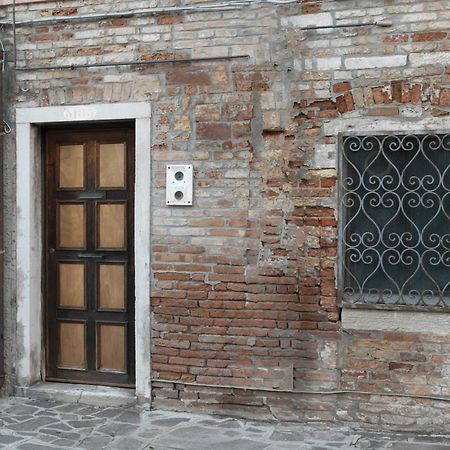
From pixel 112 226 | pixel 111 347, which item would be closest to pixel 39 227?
pixel 112 226

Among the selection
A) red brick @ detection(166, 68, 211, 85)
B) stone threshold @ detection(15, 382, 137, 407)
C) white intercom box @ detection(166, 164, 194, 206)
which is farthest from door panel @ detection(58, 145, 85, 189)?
stone threshold @ detection(15, 382, 137, 407)

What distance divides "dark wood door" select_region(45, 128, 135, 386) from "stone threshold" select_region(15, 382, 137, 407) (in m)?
0.10

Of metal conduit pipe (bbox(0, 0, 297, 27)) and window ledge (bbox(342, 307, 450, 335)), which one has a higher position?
metal conduit pipe (bbox(0, 0, 297, 27))

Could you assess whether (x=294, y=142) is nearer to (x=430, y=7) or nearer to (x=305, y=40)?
(x=305, y=40)

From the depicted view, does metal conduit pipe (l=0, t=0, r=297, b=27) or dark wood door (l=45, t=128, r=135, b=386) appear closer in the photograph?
metal conduit pipe (l=0, t=0, r=297, b=27)

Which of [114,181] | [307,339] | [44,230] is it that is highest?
[114,181]

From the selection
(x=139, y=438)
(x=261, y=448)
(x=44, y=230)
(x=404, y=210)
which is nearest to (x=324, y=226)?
(x=404, y=210)

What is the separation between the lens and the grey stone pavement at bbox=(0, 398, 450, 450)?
4.59 metres

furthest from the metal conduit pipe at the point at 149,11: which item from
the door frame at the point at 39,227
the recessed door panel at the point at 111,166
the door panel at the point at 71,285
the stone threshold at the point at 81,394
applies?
the stone threshold at the point at 81,394

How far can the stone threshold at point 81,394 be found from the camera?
5438 mm

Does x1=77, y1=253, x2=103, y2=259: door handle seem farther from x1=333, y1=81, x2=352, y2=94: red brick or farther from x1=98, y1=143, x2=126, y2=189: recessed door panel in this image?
x1=333, y1=81, x2=352, y2=94: red brick

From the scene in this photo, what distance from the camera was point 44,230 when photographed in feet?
18.9

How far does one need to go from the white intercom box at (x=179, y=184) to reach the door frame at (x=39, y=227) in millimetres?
179

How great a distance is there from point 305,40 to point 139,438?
319 cm
